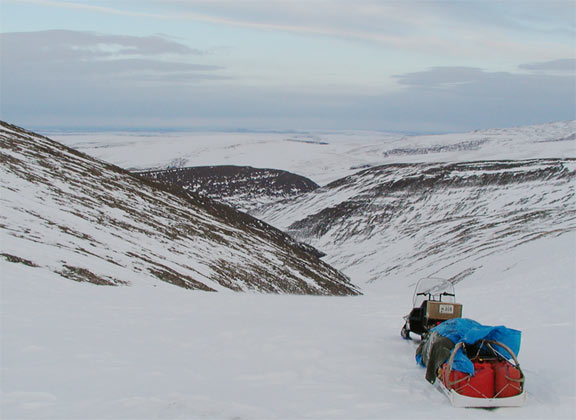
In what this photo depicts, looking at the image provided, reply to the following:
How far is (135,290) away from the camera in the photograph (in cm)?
2217

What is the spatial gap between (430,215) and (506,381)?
111 meters

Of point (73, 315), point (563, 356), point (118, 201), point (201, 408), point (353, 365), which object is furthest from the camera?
point (118, 201)

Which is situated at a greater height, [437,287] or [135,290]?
[437,287]

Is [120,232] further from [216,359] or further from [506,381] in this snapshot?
[506,381]

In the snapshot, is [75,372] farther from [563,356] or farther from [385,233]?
[385,233]

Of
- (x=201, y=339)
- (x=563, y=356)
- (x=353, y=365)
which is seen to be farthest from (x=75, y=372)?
(x=563, y=356)

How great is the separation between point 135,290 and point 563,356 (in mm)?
15376

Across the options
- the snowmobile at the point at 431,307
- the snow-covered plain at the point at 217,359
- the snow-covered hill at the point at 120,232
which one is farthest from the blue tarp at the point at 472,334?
the snow-covered hill at the point at 120,232

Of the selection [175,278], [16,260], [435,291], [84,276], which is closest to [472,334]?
[435,291]

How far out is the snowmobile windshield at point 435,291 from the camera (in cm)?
1548

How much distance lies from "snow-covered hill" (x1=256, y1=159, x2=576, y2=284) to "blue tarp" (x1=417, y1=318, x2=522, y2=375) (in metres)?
50.1

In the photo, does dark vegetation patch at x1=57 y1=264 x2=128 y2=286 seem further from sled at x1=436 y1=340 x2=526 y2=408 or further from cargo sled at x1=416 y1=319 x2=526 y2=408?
sled at x1=436 y1=340 x2=526 y2=408

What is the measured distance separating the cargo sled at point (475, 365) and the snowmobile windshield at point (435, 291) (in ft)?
12.7

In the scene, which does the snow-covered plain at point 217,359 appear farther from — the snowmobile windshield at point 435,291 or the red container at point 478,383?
the snowmobile windshield at point 435,291
